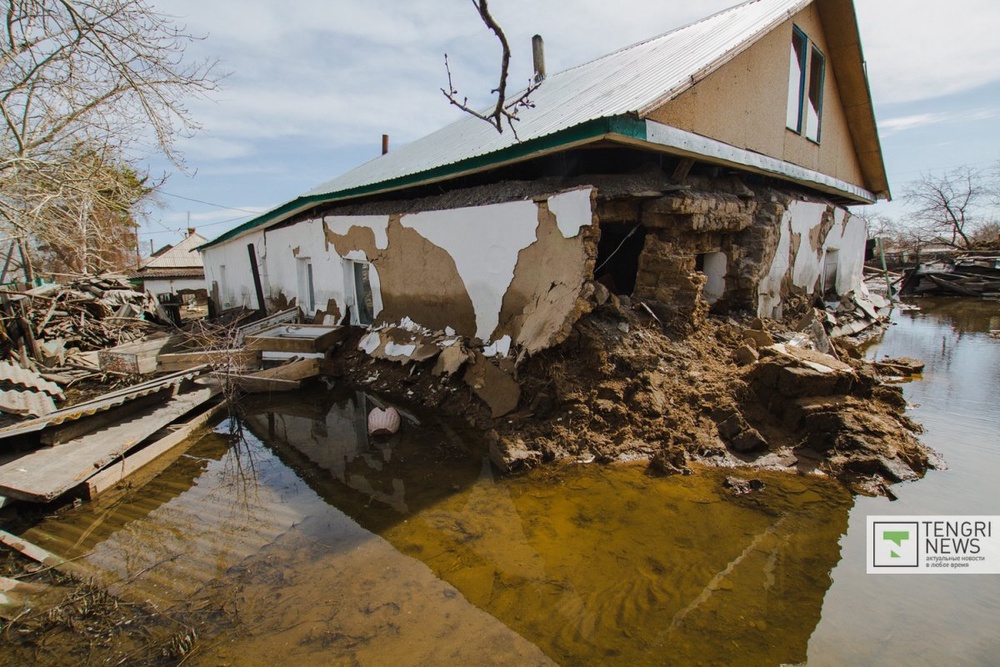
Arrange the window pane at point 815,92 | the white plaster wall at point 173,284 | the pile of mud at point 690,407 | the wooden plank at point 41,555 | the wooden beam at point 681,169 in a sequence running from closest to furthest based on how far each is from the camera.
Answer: the wooden plank at point 41,555 → the pile of mud at point 690,407 → the wooden beam at point 681,169 → the window pane at point 815,92 → the white plaster wall at point 173,284

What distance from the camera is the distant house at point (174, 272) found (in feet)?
87.5

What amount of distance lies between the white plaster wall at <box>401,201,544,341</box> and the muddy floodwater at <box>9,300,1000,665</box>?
7.14 feet

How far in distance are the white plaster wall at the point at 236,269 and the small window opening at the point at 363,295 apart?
4.80m

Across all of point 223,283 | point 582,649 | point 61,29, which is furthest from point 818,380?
point 223,283

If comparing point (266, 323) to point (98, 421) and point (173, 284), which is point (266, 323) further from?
Answer: point (173, 284)

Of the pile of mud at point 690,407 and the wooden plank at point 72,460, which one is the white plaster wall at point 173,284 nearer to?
the wooden plank at point 72,460

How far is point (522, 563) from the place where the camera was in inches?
134

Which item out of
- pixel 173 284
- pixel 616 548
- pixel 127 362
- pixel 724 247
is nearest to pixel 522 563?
pixel 616 548

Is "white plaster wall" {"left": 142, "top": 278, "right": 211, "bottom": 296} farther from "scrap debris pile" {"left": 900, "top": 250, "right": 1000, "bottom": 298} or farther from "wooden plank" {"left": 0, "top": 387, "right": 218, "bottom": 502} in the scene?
"scrap debris pile" {"left": 900, "top": 250, "right": 1000, "bottom": 298}

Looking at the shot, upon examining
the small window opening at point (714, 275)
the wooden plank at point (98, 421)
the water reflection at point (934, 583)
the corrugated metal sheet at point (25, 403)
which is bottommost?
the water reflection at point (934, 583)

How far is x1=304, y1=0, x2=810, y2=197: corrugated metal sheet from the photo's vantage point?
215 inches

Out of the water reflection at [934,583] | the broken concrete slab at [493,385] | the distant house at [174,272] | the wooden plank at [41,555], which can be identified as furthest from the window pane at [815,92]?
the distant house at [174,272]

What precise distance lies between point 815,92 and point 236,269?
1580 cm

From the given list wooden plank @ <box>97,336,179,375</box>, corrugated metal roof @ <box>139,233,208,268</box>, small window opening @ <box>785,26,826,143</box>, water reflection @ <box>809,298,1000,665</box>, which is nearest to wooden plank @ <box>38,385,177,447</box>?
wooden plank @ <box>97,336,179,375</box>
